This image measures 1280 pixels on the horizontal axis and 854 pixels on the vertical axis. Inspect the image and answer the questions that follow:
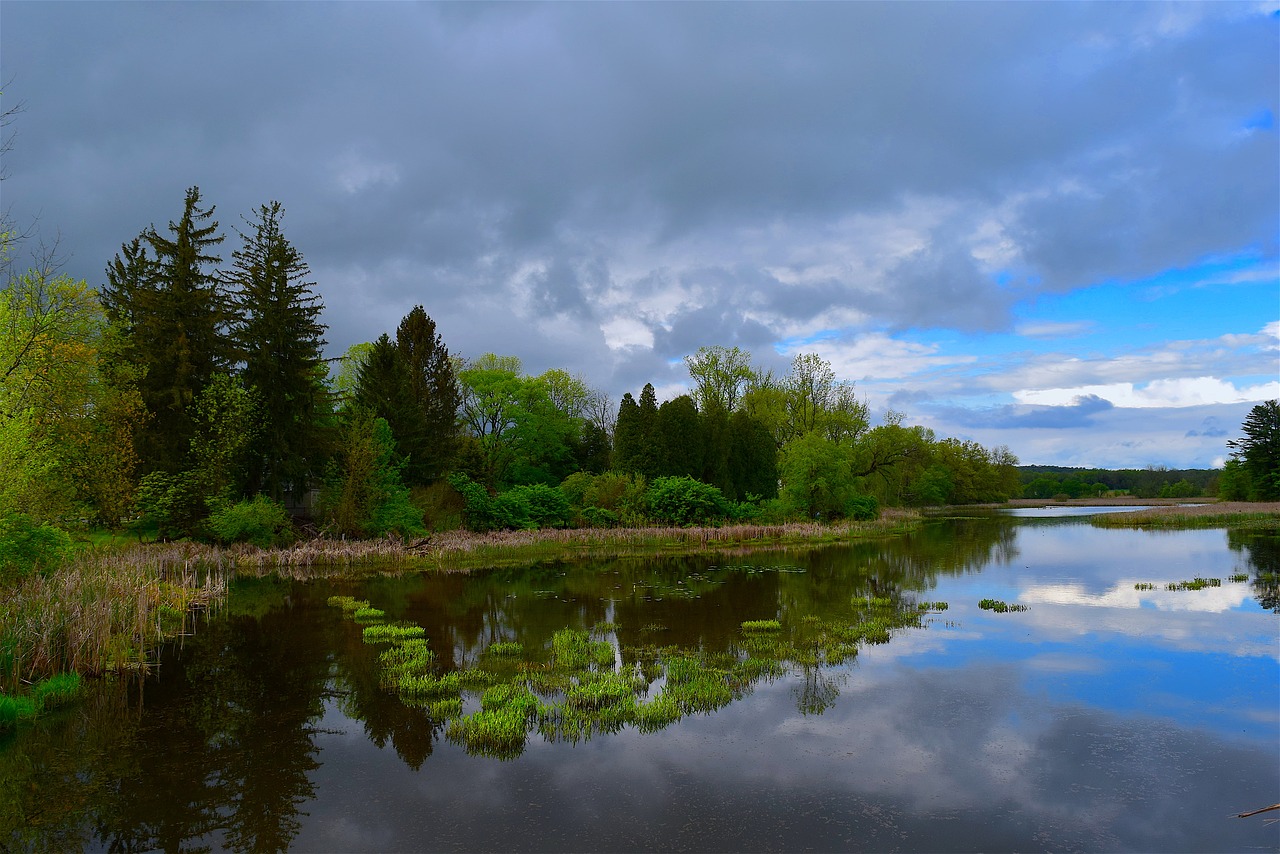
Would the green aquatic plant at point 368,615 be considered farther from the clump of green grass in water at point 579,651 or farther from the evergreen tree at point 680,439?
the evergreen tree at point 680,439

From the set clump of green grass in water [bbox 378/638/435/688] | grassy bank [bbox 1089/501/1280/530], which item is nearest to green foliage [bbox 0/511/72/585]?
clump of green grass in water [bbox 378/638/435/688]

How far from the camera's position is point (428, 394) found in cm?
4212

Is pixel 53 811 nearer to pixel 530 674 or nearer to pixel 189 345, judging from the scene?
pixel 530 674

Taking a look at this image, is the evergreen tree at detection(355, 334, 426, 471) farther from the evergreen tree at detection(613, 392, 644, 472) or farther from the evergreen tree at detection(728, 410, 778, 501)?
the evergreen tree at detection(728, 410, 778, 501)

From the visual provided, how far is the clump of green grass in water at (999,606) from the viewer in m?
16.6

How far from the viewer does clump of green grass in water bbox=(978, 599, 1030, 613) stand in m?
16.6

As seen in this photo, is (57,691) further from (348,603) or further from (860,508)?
(860,508)

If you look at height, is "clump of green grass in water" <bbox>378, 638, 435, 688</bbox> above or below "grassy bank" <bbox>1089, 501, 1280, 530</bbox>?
below

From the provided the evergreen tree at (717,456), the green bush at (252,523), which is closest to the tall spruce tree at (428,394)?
the green bush at (252,523)

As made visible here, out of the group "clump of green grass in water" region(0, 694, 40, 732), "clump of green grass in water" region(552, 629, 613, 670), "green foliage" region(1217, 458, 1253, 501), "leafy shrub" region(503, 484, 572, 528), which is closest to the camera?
"clump of green grass in water" region(0, 694, 40, 732)

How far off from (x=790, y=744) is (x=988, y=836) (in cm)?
247

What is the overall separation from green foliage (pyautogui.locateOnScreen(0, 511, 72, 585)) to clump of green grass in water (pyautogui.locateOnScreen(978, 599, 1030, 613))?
1944 centimetres

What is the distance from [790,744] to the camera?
821 centimetres

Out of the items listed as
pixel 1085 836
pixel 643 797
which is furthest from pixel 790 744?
pixel 1085 836
